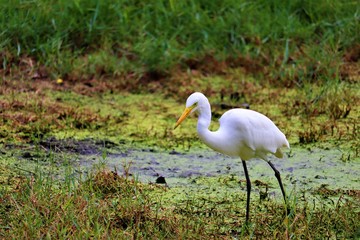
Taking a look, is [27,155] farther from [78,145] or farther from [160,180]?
[160,180]

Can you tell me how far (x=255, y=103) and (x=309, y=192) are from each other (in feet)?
6.88

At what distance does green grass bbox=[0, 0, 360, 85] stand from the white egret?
2.59 m

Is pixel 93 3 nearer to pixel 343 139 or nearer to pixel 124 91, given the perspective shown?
pixel 124 91

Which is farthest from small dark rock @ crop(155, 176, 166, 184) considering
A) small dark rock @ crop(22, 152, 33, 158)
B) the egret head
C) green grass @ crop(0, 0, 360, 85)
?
green grass @ crop(0, 0, 360, 85)

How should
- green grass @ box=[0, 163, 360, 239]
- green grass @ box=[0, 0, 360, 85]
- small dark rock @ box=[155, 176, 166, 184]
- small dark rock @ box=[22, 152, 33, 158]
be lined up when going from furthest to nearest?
green grass @ box=[0, 0, 360, 85] → small dark rock @ box=[22, 152, 33, 158] → small dark rock @ box=[155, 176, 166, 184] → green grass @ box=[0, 163, 360, 239]

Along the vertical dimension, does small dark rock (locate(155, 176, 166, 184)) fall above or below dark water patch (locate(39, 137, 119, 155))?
above

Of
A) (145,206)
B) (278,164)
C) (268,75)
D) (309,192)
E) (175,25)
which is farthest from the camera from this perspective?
(175,25)

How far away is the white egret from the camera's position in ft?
14.6

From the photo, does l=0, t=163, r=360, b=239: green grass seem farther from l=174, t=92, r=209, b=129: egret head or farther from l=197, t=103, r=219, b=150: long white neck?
l=174, t=92, r=209, b=129: egret head

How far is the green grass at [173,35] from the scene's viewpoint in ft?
24.3

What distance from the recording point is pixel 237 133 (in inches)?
179

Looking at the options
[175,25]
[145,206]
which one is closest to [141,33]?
[175,25]

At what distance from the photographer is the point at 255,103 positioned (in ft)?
23.0

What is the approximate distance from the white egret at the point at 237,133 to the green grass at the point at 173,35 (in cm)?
259
